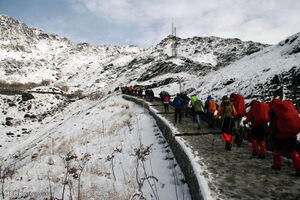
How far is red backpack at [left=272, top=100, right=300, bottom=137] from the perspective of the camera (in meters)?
3.31

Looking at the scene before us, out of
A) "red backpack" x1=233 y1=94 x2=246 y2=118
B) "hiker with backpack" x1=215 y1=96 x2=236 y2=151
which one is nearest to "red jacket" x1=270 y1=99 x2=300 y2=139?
"hiker with backpack" x1=215 y1=96 x2=236 y2=151

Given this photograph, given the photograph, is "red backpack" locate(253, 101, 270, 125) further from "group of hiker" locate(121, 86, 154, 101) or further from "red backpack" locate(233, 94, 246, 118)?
"group of hiker" locate(121, 86, 154, 101)

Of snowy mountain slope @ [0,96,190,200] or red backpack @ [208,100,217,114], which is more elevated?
red backpack @ [208,100,217,114]

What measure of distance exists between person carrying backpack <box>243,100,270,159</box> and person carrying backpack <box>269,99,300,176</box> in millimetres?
713

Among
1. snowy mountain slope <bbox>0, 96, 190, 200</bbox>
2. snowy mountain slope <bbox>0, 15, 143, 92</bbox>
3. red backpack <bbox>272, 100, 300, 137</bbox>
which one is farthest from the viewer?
snowy mountain slope <bbox>0, 15, 143, 92</bbox>

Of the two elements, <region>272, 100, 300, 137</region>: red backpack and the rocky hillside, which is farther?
the rocky hillside

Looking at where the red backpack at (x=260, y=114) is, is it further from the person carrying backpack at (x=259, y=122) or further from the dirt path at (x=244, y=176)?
the dirt path at (x=244, y=176)

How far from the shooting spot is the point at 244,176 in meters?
3.47

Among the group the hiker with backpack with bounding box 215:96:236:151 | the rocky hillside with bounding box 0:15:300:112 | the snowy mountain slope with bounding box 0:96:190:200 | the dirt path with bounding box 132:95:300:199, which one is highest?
the rocky hillside with bounding box 0:15:300:112

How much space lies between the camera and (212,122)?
812 cm

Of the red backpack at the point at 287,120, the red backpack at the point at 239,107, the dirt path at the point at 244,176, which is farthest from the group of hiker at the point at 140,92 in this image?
the red backpack at the point at 287,120

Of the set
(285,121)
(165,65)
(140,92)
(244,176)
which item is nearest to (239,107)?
(285,121)

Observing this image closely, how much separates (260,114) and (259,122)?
225 mm

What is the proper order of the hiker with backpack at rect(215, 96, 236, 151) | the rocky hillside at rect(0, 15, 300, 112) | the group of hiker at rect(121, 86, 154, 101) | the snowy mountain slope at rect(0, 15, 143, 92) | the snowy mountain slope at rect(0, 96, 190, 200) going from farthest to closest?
Result: the snowy mountain slope at rect(0, 15, 143, 92)
the group of hiker at rect(121, 86, 154, 101)
the rocky hillside at rect(0, 15, 300, 112)
the hiker with backpack at rect(215, 96, 236, 151)
the snowy mountain slope at rect(0, 96, 190, 200)
